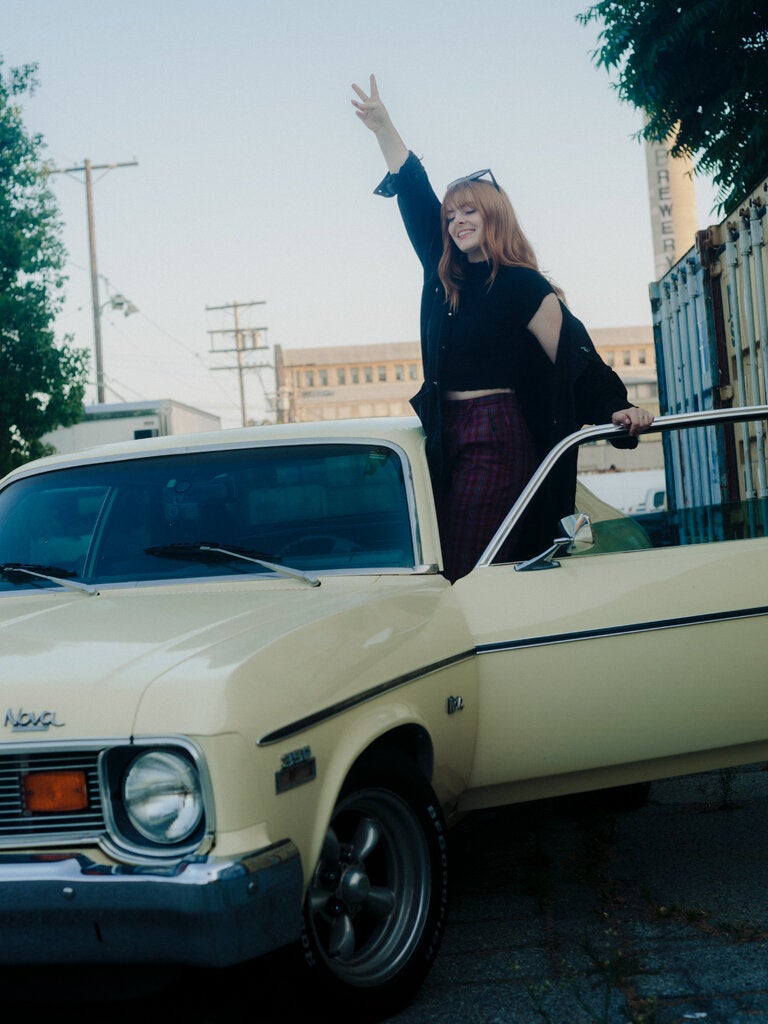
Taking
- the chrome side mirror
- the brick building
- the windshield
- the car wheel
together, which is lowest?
the car wheel

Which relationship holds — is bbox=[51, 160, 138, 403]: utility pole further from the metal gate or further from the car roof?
the car roof

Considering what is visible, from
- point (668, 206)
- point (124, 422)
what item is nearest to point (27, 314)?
point (124, 422)

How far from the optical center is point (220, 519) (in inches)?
158

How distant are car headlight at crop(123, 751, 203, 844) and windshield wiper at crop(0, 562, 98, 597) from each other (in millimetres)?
1281

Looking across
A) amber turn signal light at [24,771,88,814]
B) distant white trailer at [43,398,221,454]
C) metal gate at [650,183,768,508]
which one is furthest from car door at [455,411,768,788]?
distant white trailer at [43,398,221,454]

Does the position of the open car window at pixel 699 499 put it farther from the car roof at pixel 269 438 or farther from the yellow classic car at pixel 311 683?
the car roof at pixel 269 438

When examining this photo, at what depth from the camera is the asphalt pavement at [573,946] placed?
122 inches

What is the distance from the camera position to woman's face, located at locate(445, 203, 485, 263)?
14.9ft

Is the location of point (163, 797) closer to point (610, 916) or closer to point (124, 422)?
point (610, 916)

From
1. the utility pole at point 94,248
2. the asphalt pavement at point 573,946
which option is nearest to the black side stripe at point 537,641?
the asphalt pavement at point 573,946

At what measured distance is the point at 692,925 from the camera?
12.5 feet

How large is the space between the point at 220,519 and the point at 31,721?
53.3 inches

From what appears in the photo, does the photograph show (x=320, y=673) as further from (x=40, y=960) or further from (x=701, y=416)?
(x=701, y=416)

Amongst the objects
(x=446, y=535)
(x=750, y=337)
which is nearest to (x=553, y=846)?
(x=446, y=535)
